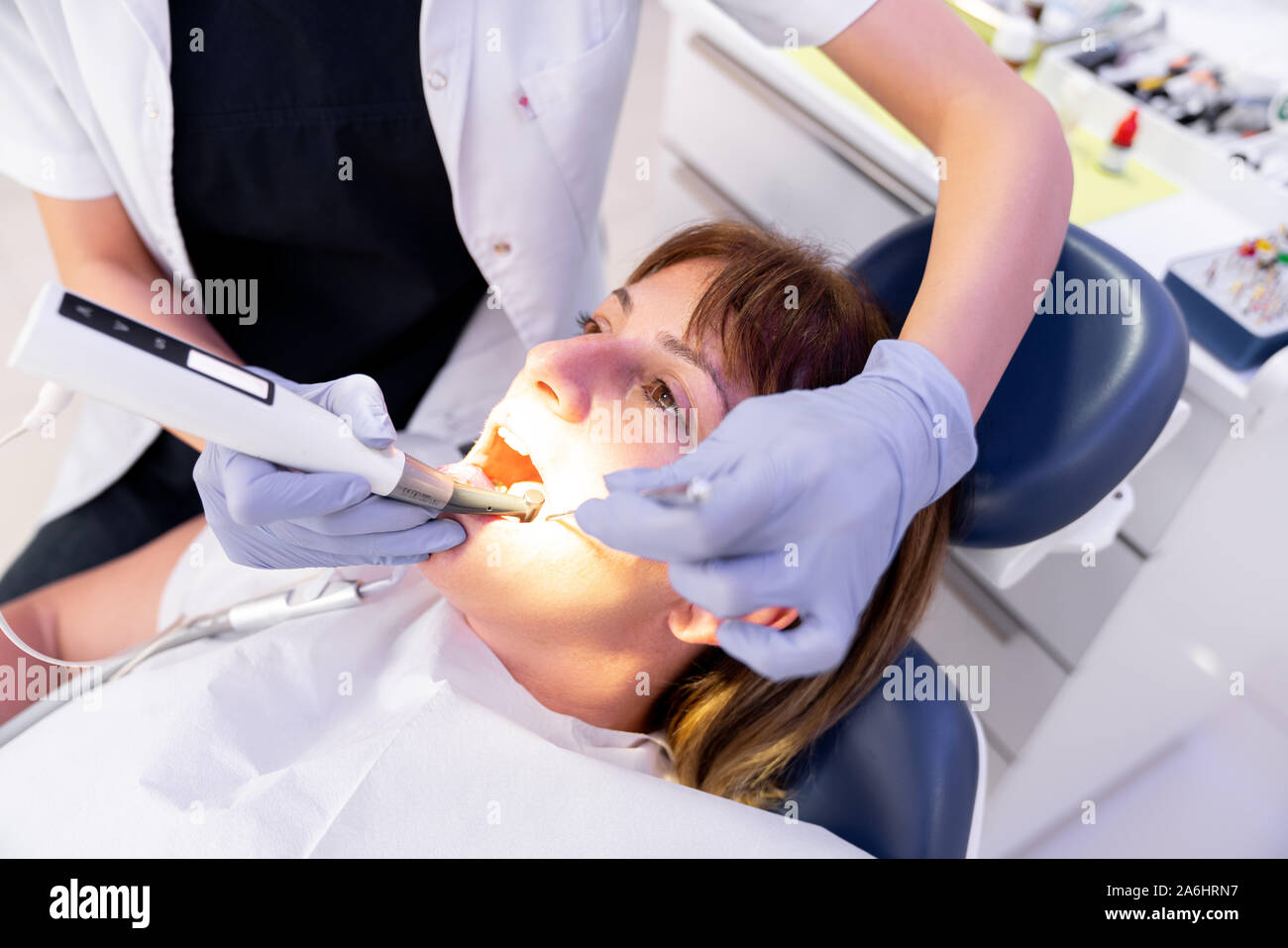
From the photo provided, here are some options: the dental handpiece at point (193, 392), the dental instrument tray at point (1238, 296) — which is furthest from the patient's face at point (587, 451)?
the dental instrument tray at point (1238, 296)

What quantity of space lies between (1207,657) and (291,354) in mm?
1556

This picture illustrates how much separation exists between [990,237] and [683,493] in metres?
0.45

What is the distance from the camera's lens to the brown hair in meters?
0.97

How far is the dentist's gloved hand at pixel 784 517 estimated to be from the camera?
0.67 m

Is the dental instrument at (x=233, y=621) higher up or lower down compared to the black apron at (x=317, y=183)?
lower down

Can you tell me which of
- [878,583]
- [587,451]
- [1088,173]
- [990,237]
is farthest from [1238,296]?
[587,451]

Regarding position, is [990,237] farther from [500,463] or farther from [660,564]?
[500,463]

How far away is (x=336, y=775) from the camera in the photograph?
951mm

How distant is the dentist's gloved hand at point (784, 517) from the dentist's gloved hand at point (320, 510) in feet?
0.71

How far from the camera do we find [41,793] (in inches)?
36.9

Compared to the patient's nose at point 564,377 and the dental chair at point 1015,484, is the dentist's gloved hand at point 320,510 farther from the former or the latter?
the dental chair at point 1015,484

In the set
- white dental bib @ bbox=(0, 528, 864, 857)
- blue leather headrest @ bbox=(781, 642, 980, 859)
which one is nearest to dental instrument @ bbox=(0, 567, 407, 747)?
white dental bib @ bbox=(0, 528, 864, 857)

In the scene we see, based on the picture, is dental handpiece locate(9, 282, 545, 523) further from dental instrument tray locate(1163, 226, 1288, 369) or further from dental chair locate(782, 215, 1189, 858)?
dental instrument tray locate(1163, 226, 1288, 369)

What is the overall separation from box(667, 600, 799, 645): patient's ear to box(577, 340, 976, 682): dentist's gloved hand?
174mm
